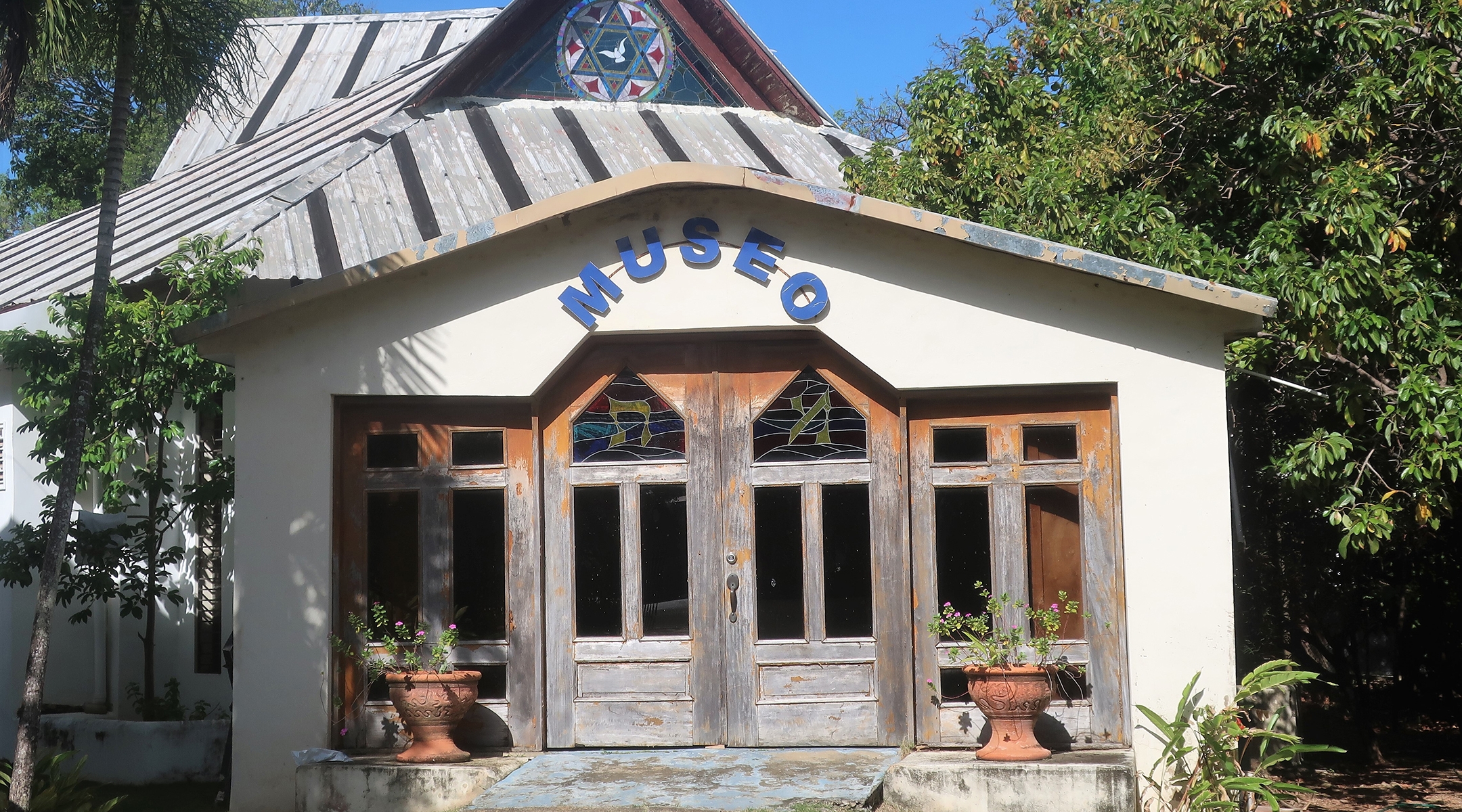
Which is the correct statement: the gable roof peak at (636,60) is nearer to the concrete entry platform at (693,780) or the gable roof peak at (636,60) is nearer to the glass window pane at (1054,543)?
the glass window pane at (1054,543)

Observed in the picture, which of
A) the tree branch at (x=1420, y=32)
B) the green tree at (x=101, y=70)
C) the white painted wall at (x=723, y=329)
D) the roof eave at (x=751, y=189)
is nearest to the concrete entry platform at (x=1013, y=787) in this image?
the white painted wall at (x=723, y=329)

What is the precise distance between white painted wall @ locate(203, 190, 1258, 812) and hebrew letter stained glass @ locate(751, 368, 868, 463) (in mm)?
470

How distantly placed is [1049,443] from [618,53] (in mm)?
7518

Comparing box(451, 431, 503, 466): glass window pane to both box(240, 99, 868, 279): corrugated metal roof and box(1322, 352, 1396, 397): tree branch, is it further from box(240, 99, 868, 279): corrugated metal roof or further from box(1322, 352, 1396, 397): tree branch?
box(1322, 352, 1396, 397): tree branch

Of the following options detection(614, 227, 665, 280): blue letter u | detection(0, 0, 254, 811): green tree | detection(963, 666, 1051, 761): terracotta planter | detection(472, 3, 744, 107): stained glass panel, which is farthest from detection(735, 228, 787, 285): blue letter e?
detection(472, 3, 744, 107): stained glass panel

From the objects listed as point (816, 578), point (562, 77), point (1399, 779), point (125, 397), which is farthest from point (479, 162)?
point (1399, 779)

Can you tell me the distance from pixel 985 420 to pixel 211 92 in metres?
5.40

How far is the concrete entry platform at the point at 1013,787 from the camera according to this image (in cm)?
688

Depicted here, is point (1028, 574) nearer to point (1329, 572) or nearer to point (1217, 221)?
point (1217, 221)

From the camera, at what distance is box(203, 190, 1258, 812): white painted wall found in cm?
741

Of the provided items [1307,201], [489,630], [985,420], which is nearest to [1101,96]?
[1307,201]

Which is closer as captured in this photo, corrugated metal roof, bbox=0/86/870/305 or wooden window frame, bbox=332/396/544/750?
wooden window frame, bbox=332/396/544/750

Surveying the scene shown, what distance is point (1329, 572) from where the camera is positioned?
1248 centimetres

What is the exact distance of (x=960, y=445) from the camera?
7.90 meters
